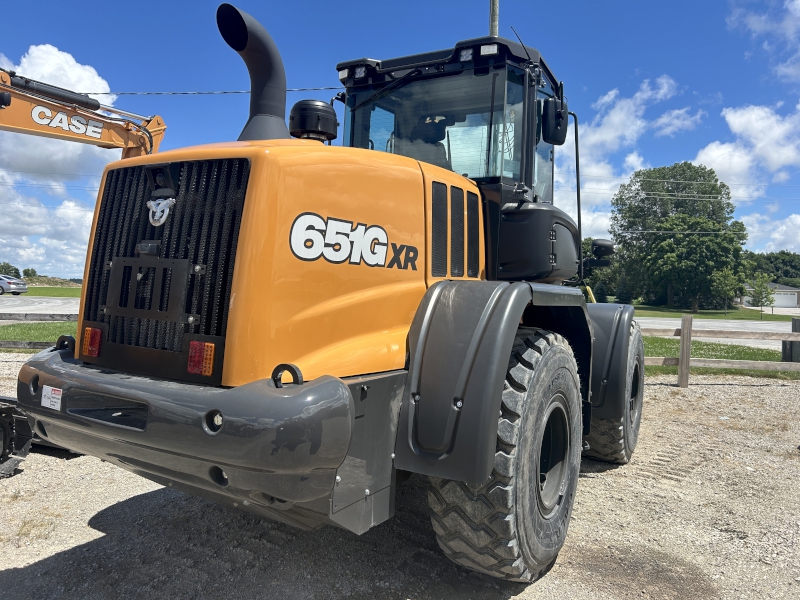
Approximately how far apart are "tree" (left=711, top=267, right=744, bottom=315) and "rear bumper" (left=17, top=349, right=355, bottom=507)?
174 ft

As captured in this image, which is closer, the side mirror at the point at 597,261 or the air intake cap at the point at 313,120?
the air intake cap at the point at 313,120

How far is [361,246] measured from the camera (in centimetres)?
266

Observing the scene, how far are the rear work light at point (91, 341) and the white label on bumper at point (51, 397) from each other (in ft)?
0.80

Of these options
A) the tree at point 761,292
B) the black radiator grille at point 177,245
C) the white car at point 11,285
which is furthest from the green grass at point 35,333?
the tree at point 761,292

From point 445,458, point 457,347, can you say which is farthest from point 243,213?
point 445,458

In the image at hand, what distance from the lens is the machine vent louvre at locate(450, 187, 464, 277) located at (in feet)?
10.8

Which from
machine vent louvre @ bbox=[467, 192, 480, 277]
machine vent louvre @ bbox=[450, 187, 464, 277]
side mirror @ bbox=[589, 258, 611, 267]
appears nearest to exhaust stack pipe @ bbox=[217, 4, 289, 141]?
machine vent louvre @ bbox=[450, 187, 464, 277]

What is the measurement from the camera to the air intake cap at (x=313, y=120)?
3119 mm

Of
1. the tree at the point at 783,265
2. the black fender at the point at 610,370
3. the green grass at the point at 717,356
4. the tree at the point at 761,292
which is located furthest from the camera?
the tree at the point at 783,265

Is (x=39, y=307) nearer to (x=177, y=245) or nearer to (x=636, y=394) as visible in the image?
(x=636, y=394)

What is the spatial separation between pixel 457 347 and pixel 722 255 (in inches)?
2165

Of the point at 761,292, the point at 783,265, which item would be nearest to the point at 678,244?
the point at 761,292

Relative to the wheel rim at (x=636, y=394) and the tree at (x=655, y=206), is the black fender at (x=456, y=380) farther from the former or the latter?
the tree at (x=655, y=206)

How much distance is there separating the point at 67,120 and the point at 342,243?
812cm
